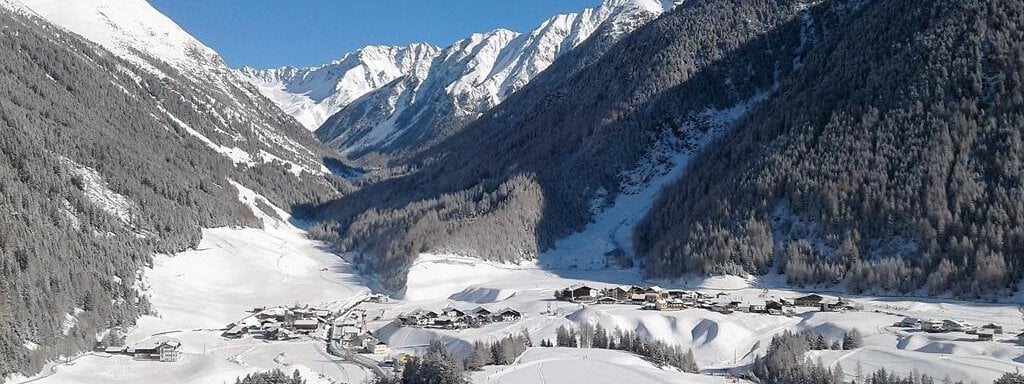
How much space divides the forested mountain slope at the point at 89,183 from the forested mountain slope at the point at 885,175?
64.2 m

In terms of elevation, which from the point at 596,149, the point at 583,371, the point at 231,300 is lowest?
the point at 231,300

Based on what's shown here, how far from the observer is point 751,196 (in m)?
117

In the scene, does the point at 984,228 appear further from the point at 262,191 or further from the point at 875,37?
the point at 262,191

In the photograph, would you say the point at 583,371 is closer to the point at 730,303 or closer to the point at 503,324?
the point at 503,324

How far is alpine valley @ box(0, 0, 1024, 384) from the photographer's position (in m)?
70.6

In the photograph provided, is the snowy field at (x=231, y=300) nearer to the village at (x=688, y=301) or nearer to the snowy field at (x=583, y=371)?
the snowy field at (x=583, y=371)

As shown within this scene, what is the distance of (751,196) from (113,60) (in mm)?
136980

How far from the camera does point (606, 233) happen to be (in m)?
143

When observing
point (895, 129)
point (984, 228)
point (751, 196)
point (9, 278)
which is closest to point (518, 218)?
point (751, 196)

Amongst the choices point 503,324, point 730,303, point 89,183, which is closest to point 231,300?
point 89,183

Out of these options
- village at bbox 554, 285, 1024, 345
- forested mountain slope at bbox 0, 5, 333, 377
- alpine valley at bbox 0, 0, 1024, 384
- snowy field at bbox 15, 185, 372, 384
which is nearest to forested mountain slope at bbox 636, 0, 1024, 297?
alpine valley at bbox 0, 0, 1024, 384

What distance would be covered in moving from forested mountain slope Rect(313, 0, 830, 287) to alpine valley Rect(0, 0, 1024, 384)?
2.17 ft

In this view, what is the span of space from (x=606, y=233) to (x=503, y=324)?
60071 mm

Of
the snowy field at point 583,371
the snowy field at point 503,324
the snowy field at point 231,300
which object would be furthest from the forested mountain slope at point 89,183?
the snowy field at point 583,371
